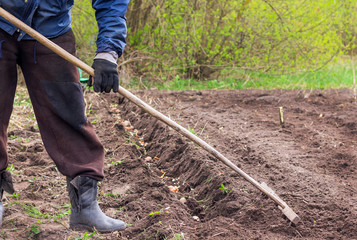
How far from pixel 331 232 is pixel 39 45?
6.94 ft

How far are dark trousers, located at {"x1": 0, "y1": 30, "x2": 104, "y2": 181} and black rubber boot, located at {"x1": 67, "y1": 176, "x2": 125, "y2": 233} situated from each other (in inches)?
2.6

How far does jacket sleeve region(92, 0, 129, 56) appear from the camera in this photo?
2.50 m

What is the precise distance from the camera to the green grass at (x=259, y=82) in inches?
329

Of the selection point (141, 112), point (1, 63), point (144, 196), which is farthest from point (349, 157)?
point (1, 63)

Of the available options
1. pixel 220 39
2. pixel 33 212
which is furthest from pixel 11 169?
pixel 220 39

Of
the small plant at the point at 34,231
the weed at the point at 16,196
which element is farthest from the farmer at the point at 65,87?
the weed at the point at 16,196

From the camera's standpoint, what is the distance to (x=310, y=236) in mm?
2715

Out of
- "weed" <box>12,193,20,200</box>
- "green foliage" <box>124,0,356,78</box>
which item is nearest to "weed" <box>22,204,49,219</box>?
"weed" <box>12,193,20,200</box>

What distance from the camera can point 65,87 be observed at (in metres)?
2.47

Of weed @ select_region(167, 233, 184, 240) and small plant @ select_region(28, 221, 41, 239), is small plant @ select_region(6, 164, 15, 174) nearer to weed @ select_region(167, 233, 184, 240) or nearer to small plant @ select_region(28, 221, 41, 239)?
small plant @ select_region(28, 221, 41, 239)

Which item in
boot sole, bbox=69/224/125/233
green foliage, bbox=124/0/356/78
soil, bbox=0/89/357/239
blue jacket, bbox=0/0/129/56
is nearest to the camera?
blue jacket, bbox=0/0/129/56

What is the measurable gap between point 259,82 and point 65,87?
6.65m

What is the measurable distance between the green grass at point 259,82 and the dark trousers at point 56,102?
5.71m

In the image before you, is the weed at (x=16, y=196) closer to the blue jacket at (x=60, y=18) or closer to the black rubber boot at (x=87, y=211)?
the black rubber boot at (x=87, y=211)
